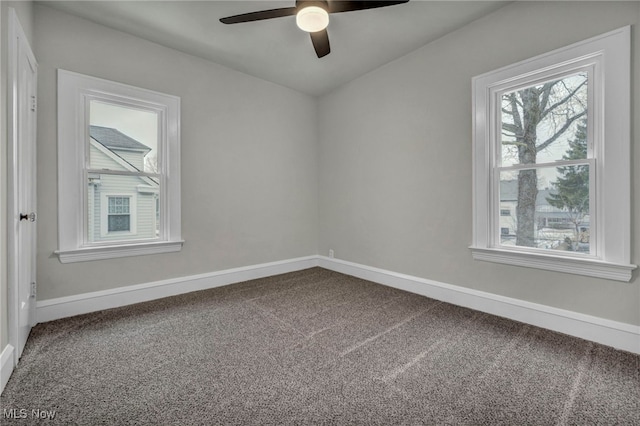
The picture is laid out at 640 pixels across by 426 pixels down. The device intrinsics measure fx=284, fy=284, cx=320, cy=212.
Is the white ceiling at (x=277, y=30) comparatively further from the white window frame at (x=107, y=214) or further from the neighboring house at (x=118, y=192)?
the white window frame at (x=107, y=214)

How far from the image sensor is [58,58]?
2512mm

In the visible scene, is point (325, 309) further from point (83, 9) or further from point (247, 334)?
point (83, 9)

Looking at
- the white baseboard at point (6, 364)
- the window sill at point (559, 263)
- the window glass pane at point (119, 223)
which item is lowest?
the white baseboard at point (6, 364)

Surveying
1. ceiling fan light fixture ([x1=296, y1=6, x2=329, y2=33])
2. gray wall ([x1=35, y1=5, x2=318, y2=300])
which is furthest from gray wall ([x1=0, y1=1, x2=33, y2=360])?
ceiling fan light fixture ([x1=296, y1=6, x2=329, y2=33])

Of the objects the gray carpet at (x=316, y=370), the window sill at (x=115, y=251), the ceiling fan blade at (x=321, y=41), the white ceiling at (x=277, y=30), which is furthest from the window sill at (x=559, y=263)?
the window sill at (x=115, y=251)

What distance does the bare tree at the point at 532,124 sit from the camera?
225 cm

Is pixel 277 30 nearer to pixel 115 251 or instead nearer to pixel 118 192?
pixel 118 192

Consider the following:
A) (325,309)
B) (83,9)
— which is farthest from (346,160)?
(83,9)

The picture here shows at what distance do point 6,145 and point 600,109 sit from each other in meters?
3.90

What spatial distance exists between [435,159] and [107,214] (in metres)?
3.40

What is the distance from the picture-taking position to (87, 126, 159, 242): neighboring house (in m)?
2.74

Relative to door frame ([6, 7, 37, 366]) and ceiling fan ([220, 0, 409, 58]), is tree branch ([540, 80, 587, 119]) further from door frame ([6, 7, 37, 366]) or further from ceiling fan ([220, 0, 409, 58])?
door frame ([6, 7, 37, 366])

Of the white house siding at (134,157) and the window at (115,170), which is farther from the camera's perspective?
the white house siding at (134,157)

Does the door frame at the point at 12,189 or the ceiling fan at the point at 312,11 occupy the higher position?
the ceiling fan at the point at 312,11
